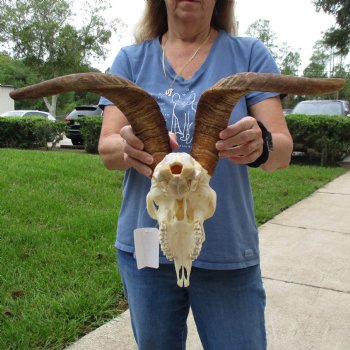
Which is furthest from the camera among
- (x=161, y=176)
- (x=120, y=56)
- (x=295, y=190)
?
(x=295, y=190)

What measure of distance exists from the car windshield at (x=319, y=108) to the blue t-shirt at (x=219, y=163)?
14.1m

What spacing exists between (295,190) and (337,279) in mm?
4505

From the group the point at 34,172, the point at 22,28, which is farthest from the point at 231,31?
the point at 22,28

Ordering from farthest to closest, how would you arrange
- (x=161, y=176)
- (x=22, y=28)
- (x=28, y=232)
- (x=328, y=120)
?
(x=22, y=28)
(x=328, y=120)
(x=28, y=232)
(x=161, y=176)

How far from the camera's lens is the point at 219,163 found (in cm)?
196

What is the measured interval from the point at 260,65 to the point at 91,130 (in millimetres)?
13224

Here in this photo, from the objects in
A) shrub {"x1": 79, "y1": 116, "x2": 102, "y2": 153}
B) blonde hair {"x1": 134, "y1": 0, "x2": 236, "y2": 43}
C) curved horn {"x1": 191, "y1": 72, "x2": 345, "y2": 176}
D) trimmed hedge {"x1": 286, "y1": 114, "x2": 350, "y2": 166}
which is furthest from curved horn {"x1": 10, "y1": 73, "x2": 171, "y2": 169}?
shrub {"x1": 79, "y1": 116, "x2": 102, "y2": 153}

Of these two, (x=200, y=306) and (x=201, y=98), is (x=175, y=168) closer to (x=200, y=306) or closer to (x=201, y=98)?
(x=201, y=98)

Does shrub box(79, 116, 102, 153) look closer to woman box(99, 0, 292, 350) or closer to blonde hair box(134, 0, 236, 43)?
blonde hair box(134, 0, 236, 43)

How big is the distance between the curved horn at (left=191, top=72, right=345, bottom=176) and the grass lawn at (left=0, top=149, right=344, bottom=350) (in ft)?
7.93

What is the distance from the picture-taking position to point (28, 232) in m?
5.44

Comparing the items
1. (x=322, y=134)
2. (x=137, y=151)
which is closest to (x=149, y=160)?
(x=137, y=151)

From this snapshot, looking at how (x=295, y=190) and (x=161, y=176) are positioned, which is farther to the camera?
(x=295, y=190)

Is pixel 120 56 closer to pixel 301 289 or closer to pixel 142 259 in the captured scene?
pixel 142 259
